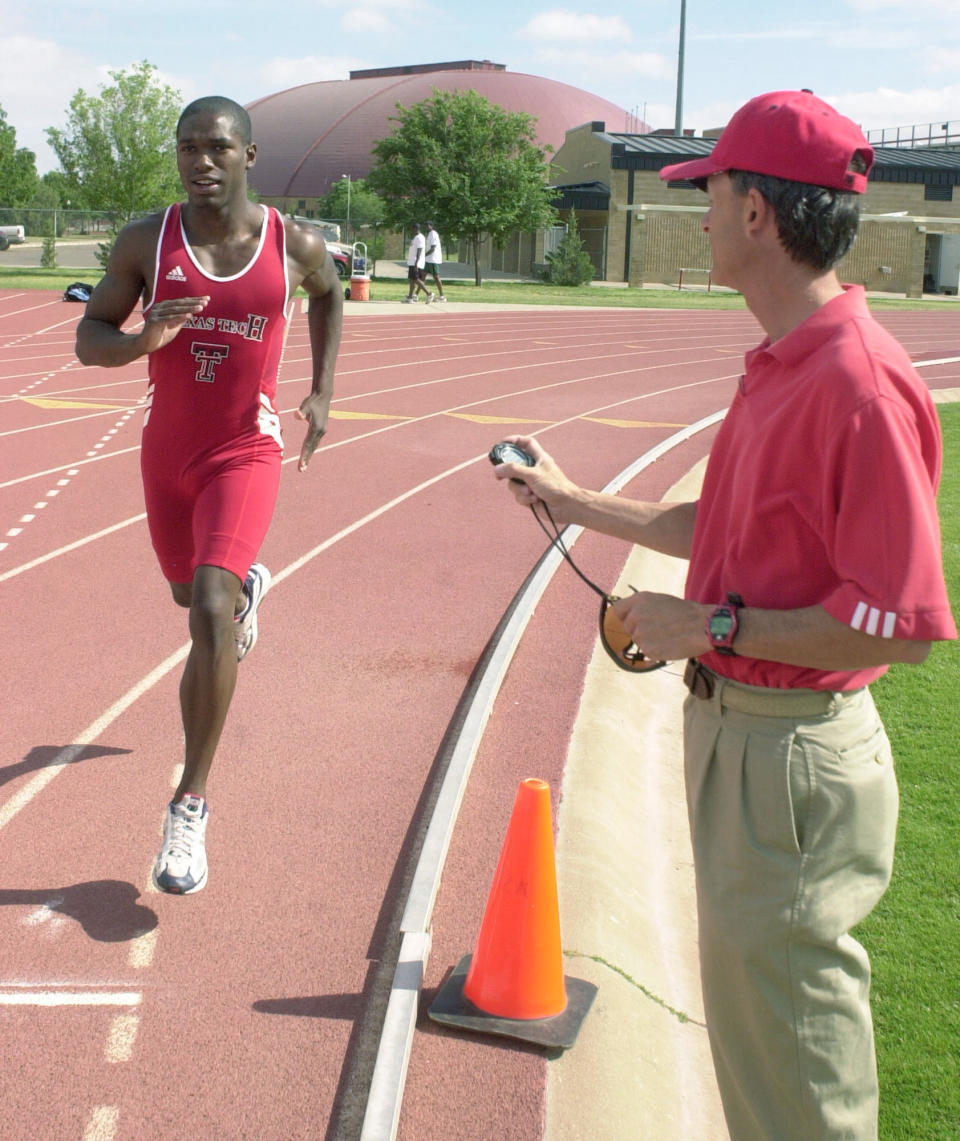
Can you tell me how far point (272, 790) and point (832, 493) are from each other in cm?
312

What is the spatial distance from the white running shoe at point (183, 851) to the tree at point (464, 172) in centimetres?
4418

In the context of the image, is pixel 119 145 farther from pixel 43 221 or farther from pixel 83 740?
pixel 83 740

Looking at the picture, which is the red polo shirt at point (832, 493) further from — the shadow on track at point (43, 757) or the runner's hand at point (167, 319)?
the shadow on track at point (43, 757)

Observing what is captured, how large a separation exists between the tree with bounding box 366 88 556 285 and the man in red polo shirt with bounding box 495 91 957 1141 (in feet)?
149

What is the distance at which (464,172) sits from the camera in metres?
47.4

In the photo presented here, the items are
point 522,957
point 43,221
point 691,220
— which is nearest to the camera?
point 522,957

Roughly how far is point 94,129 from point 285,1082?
41.1 metres

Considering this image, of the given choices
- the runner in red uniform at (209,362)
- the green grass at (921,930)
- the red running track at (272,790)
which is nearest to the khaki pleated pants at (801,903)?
the red running track at (272,790)

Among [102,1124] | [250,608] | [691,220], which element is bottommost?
[102,1124]

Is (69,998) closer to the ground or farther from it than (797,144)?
closer to the ground

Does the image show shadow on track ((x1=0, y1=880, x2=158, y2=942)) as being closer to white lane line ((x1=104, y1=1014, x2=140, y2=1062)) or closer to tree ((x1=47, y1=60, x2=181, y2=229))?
white lane line ((x1=104, y1=1014, x2=140, y2=1062))

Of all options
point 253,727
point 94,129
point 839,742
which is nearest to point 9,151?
point 94,129

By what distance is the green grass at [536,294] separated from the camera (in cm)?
3541

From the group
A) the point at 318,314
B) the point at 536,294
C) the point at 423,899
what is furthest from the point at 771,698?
the point at 536,294
